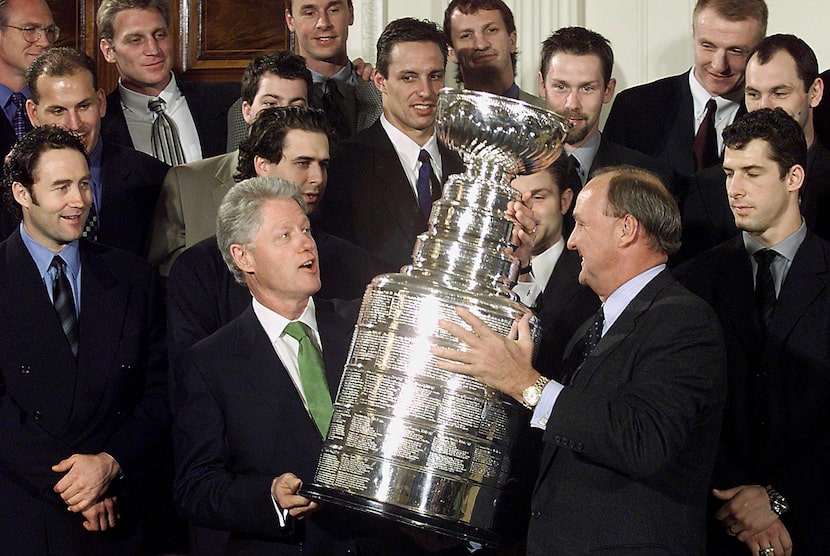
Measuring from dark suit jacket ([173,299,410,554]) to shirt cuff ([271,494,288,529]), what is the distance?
0.06 m

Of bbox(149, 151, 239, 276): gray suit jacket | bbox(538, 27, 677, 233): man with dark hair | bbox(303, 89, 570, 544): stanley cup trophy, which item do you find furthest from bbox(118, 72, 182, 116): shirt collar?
bbox(303, 89, 570, 544): stanley cup trophy

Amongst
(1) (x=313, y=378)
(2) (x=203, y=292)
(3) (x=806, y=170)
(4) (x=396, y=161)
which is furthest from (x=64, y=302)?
(3) (x=806, y=170)

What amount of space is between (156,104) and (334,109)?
0.73 meters

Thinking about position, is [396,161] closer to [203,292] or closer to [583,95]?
[583,95]

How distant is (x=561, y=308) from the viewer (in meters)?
4.22

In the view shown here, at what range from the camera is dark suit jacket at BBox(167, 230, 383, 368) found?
4.28 meters

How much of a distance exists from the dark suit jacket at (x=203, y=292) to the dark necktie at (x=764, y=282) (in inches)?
52.3

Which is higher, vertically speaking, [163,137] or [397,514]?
[163,137]

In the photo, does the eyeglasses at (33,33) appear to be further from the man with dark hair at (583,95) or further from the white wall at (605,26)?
the man with dark hair at (583,95)

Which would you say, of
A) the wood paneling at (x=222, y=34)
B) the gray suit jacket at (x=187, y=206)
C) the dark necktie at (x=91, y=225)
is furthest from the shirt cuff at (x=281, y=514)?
the wood paneling at (x=222, y=34)

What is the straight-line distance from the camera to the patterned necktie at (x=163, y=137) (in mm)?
5520

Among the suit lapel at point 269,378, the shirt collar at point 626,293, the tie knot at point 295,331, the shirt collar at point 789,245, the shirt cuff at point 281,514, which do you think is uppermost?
the shirt collar at point 789,245

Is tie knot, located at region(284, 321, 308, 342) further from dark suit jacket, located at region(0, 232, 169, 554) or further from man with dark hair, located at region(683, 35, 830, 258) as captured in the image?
man with dark hair, located at region(683, 35, 830, 258)

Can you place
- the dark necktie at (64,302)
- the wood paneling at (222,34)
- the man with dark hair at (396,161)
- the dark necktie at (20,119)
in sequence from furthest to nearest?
the wood paneling at (222,34) → the dark necktie at (20,119) → the man with dark hair at (396,161) → the dark necktie at (64,302)
